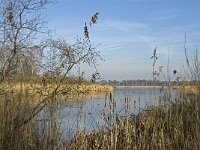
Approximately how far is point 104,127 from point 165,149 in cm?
85

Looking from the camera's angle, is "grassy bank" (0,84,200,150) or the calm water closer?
"grassy bank" (0,84,200,150)

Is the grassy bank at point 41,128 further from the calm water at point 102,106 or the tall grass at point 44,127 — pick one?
the calm water at point 102,106

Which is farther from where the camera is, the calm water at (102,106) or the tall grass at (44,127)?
the calm water at (102,106)

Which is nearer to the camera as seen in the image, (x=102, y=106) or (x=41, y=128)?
(x=41, y=128)

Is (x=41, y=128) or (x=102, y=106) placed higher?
(x=102, y=106)

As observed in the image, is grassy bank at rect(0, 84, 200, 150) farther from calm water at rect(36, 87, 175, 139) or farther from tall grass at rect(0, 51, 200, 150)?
calm water at rect(36, 87, 175, 139)

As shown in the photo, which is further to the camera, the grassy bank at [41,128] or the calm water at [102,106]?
the calm water at [102,106]

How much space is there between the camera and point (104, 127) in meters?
4.88

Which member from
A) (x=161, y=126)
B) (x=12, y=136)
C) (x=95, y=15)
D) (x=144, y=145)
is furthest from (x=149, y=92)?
(x=12, y=136)

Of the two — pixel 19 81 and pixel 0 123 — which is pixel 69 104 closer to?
pixel 19 81

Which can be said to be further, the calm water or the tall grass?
the calm water

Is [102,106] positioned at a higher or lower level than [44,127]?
higher

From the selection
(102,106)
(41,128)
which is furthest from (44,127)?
(102,106)

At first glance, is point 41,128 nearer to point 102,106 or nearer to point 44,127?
point 44,127
